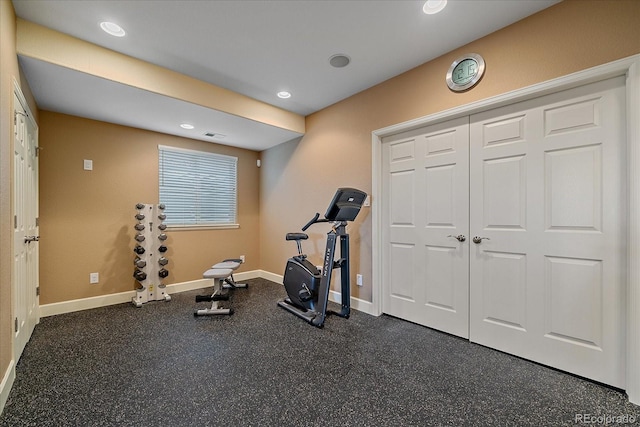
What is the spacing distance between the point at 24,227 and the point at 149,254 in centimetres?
136

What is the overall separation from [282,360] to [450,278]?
1.70m

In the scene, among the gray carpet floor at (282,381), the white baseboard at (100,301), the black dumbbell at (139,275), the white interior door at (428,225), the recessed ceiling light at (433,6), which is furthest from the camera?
the black dumbbell at (139,275)

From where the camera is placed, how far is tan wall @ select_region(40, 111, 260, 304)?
3166mm

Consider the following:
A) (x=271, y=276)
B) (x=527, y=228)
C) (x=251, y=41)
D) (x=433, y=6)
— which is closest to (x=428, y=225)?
(x=527, y=228)

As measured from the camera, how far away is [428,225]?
9.07 ft

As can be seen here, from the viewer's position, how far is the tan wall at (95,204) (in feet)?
10.4

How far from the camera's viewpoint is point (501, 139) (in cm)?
230

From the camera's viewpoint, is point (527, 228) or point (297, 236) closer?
point (527, 228)

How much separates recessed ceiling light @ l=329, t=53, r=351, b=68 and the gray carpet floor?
266 cm

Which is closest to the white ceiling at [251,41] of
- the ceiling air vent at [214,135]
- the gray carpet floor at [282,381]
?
the ceiling air vent at [214,135]

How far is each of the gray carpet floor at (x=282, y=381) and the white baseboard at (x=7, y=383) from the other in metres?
0.05

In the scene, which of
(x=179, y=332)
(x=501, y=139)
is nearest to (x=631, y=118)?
(x=501, y=139)

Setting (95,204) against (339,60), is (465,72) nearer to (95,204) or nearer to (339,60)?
(339,60)

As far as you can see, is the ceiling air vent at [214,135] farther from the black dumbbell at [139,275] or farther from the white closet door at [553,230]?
the white closet door at [553,230]
